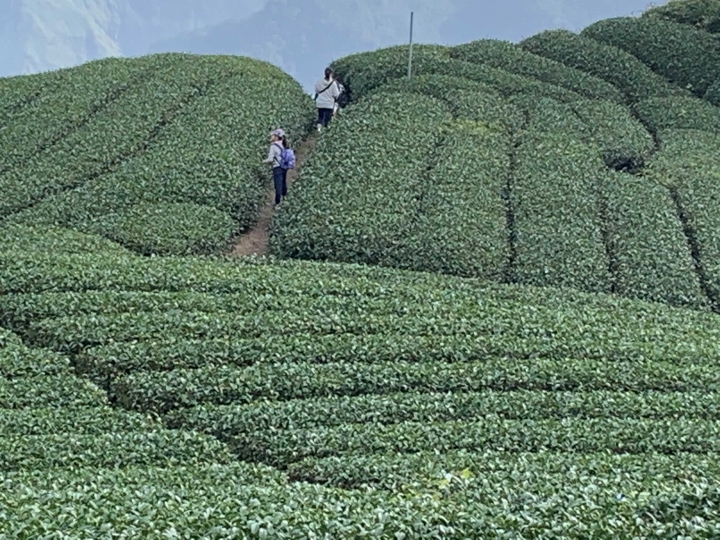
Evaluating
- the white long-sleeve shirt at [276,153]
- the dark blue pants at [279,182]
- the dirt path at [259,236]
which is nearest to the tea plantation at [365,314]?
the dirt path at [259,236]

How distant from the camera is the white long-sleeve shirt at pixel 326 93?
38.8 metres

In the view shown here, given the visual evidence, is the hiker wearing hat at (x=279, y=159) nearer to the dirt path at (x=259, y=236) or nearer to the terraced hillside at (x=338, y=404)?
the dirt path at (x=259, y=236)

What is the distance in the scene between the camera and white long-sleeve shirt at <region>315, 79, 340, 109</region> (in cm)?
3881

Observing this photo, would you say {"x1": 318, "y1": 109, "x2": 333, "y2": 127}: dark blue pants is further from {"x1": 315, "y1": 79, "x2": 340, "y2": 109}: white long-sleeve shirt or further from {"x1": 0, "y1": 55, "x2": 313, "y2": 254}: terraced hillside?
{"x1": 0, "y1": 55, "x2": 313, "y2": 254}: terraced hillside

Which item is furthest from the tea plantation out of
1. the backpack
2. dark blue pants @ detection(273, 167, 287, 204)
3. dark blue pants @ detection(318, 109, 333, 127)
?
the backpack

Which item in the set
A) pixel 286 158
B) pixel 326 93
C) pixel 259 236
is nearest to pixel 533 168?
pixel 286 158

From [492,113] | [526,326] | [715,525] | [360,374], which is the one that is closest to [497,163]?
[492,113]

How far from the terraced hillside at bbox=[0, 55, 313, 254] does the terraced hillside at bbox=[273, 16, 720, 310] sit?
2.68m

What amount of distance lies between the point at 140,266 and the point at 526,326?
1026cm

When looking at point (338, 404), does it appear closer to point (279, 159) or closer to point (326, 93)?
point (279, 159)

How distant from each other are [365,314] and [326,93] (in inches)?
784

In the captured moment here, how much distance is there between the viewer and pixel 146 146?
35.4 metres

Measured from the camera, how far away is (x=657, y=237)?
92.3 ft

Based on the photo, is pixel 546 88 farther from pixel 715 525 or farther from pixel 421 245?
pixel 715 525
